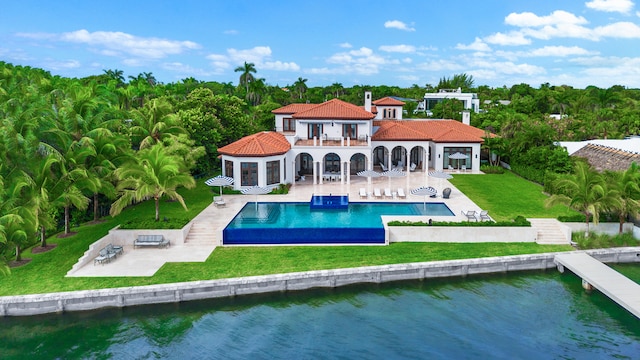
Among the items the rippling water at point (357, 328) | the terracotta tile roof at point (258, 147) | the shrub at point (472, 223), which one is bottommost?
the rippling water at point (357, 328)

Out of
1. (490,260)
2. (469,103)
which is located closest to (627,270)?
(490,260)

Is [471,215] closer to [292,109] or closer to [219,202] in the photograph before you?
[219,202]

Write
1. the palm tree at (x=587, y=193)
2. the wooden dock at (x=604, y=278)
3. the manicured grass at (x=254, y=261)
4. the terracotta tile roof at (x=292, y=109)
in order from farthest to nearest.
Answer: the terracotta tile roof at (x=292, y=109), the palm tree at (x=587, y=193), the manicured grass at (x=254, y=261), the wooden dock at (x=604, y=278)

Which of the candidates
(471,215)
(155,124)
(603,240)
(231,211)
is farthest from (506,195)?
(155,124)

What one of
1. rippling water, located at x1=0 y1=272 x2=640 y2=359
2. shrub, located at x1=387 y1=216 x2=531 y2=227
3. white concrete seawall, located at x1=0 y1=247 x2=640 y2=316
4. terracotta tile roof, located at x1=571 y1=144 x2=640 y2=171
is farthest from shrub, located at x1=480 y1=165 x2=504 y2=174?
rippling water, located at x1=0 y1=272 x2=640 y2=359

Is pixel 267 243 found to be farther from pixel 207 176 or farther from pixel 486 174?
pixel 486 174

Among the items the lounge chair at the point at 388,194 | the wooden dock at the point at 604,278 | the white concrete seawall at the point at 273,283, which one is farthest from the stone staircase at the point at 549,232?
the lounge chair at the point at 388,194

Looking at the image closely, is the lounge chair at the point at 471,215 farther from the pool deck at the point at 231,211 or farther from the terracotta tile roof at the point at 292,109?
the terracotta tile roof at the point at 292,109
